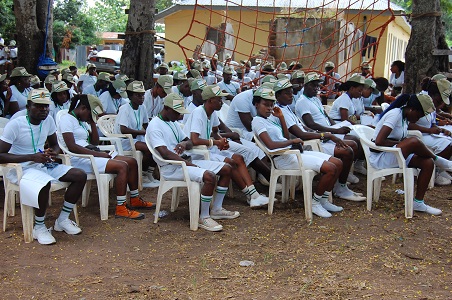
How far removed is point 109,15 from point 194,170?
174 feet

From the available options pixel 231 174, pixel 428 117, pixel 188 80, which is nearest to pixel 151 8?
pixel 188 80

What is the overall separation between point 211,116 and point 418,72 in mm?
3838

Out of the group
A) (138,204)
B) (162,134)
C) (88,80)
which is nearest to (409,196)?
(162,134)

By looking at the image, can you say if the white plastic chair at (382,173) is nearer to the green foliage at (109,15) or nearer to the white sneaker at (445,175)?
the white sneaker at (445,175)

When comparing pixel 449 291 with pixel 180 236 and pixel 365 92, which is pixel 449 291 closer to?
pixel 180 236

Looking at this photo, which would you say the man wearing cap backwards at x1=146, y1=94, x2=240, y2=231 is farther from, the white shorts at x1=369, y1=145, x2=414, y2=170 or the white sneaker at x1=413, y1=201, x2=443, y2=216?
the white sneaker at x1=413, y1=201, x2=443, y2=216

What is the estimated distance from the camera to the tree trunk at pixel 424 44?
26.5ft

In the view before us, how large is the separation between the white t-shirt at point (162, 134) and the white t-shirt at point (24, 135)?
38.4 inches

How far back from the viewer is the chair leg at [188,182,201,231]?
5.28m

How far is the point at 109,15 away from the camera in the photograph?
5544 centimetres

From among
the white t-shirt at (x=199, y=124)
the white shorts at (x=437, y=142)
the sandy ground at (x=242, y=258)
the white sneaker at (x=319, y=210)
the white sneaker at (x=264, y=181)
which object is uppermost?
the white t-shirt at (x=199, y=124)

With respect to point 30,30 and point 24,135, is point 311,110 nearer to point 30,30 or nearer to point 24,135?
point 24,135

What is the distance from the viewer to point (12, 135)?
16.1 feet

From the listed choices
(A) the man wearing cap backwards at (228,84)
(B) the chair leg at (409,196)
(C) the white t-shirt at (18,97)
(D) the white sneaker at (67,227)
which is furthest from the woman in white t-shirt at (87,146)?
(A) the man wearing cap backwards at (228,84)
